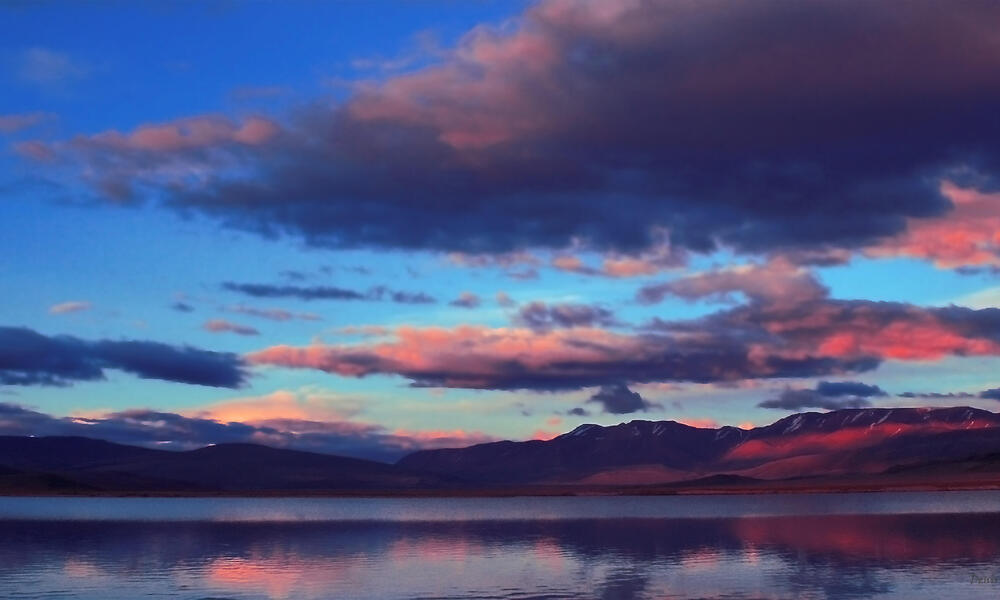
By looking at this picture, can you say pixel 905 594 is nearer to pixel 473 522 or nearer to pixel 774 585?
pixel 774 585

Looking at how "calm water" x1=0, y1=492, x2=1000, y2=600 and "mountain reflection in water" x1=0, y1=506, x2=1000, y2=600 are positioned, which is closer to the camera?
"calm water" x1=0, y1=492, x2=1000, y2=600

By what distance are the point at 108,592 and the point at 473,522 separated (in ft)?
209

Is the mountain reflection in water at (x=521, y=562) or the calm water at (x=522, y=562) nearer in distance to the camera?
the calm water at (x=522, y=562)

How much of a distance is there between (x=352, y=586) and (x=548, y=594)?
350 inches

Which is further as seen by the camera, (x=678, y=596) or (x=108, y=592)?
(x=108, y=592)

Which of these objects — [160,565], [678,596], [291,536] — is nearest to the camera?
[678,596]

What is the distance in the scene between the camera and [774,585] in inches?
1731

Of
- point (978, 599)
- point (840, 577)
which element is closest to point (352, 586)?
point (840, 577)

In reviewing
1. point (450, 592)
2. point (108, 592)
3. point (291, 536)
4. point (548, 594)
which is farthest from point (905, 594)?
point (291, 536)

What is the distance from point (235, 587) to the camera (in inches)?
1817

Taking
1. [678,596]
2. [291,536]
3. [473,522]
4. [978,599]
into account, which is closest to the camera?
[978,599]

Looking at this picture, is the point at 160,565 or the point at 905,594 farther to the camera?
the point at 160,565

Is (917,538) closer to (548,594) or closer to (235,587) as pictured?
(548,594)

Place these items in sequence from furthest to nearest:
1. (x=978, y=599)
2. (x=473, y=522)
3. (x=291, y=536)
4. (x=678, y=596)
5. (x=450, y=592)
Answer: (x=473, y=522) → (x=291, y=536) → (x=450, y=592) → (x=678, y=596) → (x=978, y=599)
